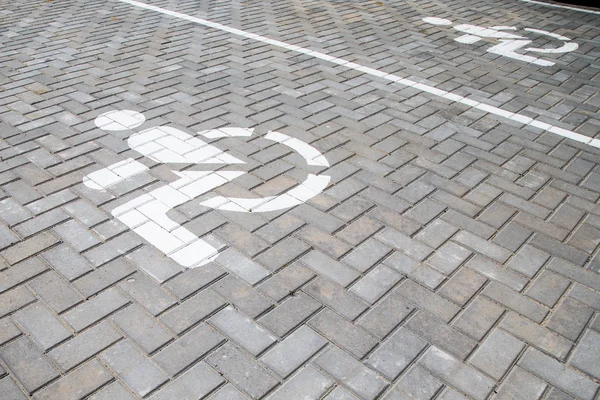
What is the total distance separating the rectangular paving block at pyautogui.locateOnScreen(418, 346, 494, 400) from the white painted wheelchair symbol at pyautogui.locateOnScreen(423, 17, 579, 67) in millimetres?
5388

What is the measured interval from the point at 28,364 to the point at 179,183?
182 centimetres

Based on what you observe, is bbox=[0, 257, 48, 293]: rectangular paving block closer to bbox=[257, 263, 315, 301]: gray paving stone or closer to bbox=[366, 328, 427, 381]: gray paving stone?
bbox=[257, 263, 315, 301]: gray paving stone

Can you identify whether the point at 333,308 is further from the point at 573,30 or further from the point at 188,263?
the point at 573,30

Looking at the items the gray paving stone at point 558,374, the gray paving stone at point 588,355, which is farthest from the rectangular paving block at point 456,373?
the gray paving stone at point 588,355

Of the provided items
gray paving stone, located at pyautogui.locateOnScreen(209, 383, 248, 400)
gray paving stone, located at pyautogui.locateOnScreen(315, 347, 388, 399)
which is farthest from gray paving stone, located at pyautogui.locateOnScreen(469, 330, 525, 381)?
gray paving stone, located at pyautogui.locateOnScreen(209, 383, 248, 400)

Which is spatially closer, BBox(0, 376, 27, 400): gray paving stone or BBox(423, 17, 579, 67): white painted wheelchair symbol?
BBox(0, 376, 27, 400): gray paving stone

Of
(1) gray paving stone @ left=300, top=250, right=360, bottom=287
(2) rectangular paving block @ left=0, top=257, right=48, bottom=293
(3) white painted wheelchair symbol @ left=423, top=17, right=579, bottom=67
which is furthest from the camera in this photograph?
(3) white painted wheelchair symbol @ left=423, top=17, right=579, bottom=67

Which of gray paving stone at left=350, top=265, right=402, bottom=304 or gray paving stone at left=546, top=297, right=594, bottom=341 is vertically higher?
gray paving stone at left=350, top=265, right=402, bottom=304

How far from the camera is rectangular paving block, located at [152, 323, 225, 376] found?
2.81 meters

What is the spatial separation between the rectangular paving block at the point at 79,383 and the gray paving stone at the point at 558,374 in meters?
2.22

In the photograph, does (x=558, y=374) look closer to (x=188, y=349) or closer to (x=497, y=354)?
(x=497, y=354)

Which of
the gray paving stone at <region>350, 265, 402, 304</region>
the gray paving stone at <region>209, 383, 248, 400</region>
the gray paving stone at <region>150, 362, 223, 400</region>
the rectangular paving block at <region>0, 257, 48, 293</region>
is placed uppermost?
the rectangular paving block at <region>0, 257, 48, 293</region>

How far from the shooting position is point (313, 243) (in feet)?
12.1

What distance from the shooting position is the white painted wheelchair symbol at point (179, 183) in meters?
3.65
